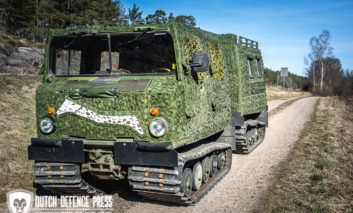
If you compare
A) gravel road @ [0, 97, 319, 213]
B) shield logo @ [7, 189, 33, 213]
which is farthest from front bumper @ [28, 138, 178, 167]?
gravel road @ [0, 97, 319, 213]

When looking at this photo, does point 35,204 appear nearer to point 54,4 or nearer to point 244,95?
point 244,95

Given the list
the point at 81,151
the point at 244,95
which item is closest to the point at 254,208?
the point at 81,151

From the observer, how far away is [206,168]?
255 inches

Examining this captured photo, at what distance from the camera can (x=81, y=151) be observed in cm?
508

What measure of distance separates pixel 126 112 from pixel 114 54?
1.32 m

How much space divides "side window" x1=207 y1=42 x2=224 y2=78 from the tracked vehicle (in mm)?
625

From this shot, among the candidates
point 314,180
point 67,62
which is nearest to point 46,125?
point 67,62

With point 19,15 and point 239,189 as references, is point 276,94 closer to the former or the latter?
point 19,15

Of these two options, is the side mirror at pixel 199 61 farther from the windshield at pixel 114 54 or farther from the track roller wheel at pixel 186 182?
the track roller wheel at pixel 186 182

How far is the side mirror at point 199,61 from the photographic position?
539 cm

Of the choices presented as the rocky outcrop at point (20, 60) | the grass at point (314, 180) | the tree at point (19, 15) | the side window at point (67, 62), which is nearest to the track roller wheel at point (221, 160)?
the grass at point (314, 180)

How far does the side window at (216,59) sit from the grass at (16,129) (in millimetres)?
4439

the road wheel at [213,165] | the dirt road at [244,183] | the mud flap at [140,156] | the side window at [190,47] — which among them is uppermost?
the side window at [190,47]

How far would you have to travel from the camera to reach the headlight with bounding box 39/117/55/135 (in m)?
5.36
